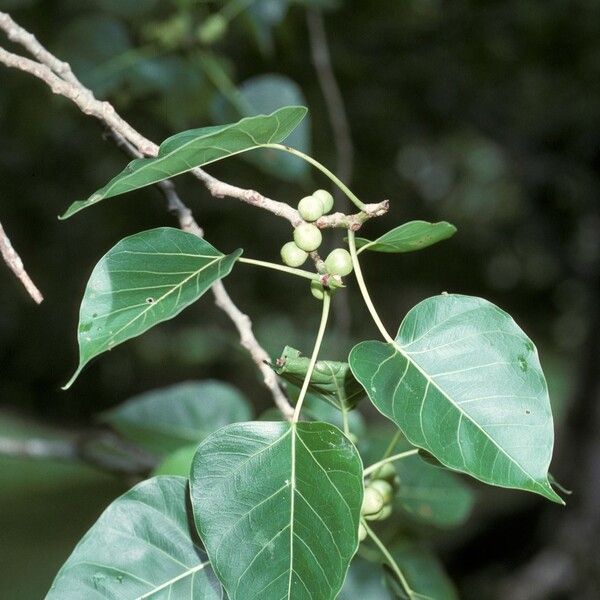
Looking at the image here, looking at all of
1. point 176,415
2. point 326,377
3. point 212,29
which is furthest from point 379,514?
point 212,29

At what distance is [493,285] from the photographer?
4.22 metres

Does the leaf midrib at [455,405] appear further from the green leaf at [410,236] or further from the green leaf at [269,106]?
the green leaf at [269,106]

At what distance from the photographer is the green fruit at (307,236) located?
0.72 m

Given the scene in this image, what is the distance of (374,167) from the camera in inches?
110

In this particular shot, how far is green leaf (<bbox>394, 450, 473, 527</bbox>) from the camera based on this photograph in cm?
132

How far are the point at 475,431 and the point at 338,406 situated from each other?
0.22 m

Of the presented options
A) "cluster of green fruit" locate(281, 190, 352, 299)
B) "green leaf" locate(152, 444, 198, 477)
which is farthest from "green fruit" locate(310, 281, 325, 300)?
"green leaf" locate(152, 444, 198, 477)

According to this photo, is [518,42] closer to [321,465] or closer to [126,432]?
[126,432]

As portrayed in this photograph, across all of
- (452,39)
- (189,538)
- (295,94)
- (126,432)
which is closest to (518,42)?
(452,39)

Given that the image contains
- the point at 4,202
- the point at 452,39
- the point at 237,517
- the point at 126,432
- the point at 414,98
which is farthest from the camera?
the point at 414,98

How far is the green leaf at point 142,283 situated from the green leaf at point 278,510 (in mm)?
120

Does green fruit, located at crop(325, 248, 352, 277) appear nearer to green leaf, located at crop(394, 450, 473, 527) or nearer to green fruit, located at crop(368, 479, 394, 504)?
green fruit, located at crop(368, 479, 394, 504)

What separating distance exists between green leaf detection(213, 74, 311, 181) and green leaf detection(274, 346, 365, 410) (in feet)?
2.91

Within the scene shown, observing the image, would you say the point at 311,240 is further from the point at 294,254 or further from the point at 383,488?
the point at 383,488
